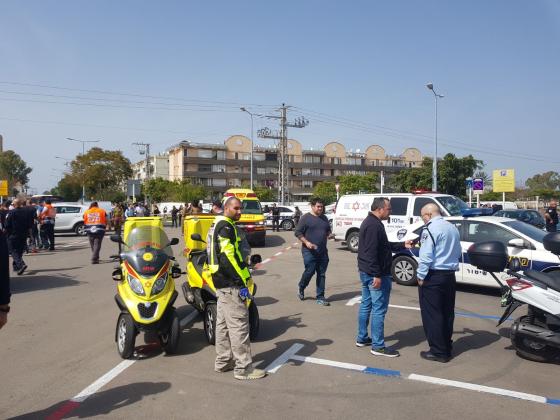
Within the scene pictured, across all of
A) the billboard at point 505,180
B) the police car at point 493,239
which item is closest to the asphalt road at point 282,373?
the police car at point 493,239

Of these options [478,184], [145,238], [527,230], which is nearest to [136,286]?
[145,238]

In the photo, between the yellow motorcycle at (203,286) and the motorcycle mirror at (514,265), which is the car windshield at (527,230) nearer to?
the motorcycle mirror at (514,265)

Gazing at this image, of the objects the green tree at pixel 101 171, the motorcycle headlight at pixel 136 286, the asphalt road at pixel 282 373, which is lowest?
the asphalt road at pixel 282 373

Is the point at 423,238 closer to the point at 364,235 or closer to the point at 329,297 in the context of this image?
the point at 364,235

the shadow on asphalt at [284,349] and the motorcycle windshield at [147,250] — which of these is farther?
the motorcycle windshield at [147,250]

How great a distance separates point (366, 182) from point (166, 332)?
210 feet

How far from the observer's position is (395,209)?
1516 centimetres

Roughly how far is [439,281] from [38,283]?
8762 mm

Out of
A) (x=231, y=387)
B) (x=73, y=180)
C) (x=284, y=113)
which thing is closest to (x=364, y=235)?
(x=231, y=387)

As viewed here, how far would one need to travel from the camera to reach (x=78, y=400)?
443cm

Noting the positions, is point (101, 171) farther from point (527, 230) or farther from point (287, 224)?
point (527, 230)

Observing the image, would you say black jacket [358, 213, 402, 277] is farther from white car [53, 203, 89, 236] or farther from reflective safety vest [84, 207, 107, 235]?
white car [53, 203, 89, 236]

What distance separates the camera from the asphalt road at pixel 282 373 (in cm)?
427

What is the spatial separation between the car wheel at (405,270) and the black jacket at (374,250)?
4667 millimetres
